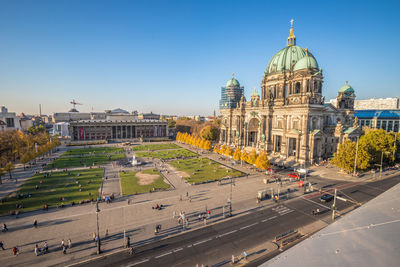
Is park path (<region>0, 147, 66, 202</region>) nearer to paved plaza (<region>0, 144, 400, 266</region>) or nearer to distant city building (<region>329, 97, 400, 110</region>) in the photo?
paved plaza (<region>0, 144, 400, 266</region>)

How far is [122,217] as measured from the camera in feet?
108

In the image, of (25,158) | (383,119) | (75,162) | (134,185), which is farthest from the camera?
(383,119)

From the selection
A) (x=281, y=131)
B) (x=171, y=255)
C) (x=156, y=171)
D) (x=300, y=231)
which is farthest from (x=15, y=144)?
(x=281, y=131)

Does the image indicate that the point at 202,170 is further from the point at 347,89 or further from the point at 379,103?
the point at 379,103

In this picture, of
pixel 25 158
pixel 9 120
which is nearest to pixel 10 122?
pixel 9 120

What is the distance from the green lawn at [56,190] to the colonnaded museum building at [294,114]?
193 feet

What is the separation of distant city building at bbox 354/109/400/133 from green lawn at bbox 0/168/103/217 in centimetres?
14529

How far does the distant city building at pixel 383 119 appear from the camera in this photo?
121375mm

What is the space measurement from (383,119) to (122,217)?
16092 cm

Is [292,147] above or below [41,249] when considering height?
above

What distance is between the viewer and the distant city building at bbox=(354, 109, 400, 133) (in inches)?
4779

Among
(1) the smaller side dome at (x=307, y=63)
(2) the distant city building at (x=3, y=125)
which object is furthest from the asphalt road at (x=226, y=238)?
(2) the distant city building at (x=3, y=125)

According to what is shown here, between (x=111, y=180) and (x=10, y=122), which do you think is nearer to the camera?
(x=111, y=180)

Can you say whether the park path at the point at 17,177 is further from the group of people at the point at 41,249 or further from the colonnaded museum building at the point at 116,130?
the colonnaded museum building at the point at 116,130
